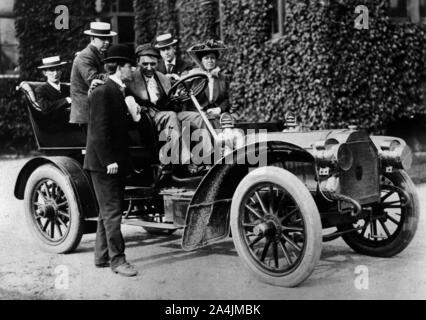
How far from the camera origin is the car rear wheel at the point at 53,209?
605 cm

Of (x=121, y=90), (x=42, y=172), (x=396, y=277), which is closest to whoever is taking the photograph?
(x=396, y=277)

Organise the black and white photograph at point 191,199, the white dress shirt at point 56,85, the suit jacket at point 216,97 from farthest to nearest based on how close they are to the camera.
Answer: the white dress shirt at point 56,85 → the suit jacket at point 216,97 → the black and white photograph at point 191,199

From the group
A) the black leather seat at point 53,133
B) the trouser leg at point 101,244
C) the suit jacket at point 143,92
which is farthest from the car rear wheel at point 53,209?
the suit jacket at point 143,92

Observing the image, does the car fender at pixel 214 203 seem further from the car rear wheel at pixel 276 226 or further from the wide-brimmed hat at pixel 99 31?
the wide-brimmed hat at pixel 99 31

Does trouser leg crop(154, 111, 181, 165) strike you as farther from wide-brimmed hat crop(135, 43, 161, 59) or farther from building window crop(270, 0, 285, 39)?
building window crop(270, 0, 285, 39)

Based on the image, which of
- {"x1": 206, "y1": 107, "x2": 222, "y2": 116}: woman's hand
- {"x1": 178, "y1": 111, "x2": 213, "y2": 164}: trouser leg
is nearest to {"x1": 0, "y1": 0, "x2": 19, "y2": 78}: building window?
{"x1": 206, "y1": 107, "x2": 222, "y2": 116}: woman's hand

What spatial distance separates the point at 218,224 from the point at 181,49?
1033 cm

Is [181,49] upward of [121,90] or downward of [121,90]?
upward

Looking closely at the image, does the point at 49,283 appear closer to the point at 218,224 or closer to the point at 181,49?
the point at 218,224

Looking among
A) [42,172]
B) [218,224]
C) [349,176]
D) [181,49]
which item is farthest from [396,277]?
[181,49]

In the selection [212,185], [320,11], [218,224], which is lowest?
[218,224]

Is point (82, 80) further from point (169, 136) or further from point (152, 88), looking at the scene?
point (169, 136)

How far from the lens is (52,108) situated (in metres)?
6.45

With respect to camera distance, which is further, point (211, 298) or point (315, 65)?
point (315, 65)
